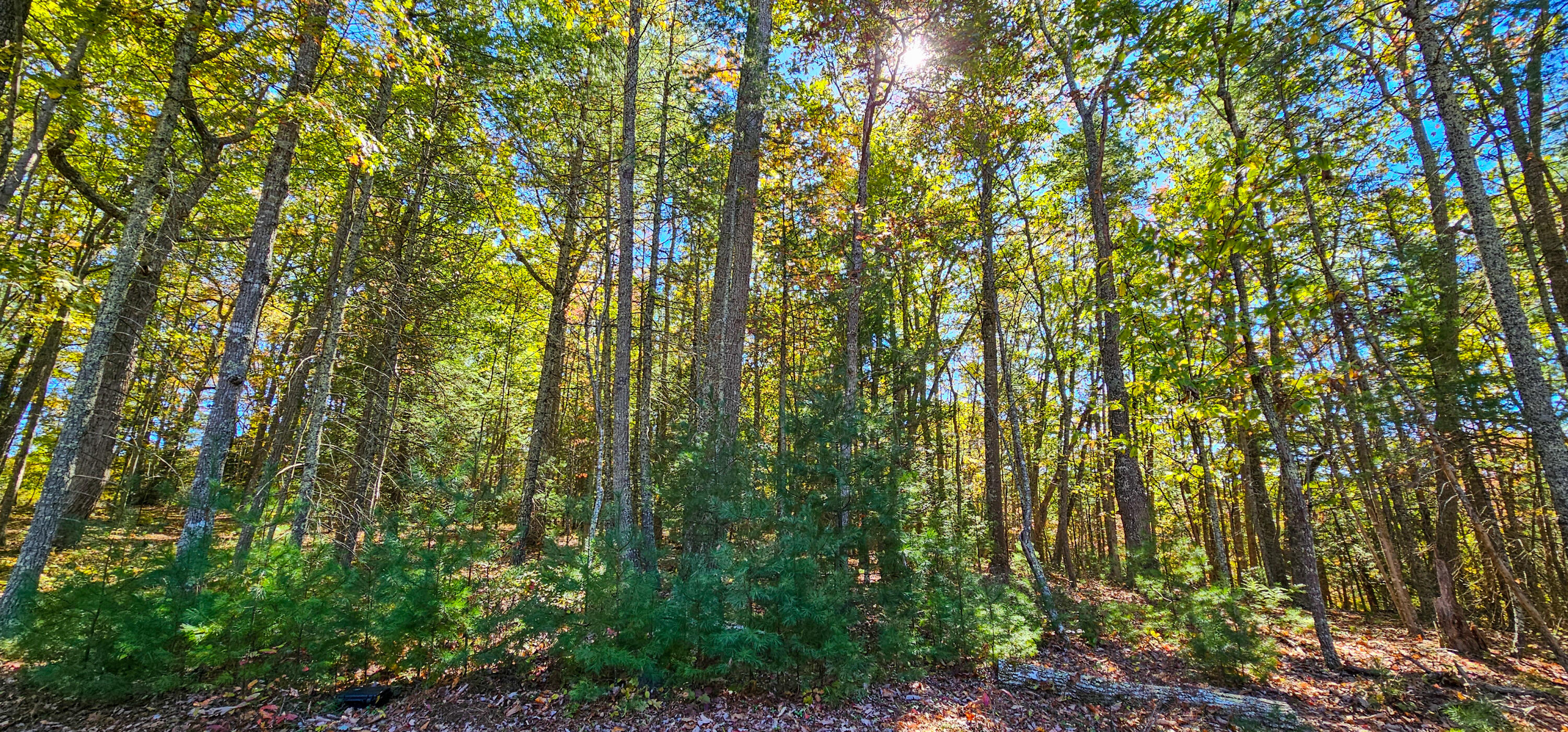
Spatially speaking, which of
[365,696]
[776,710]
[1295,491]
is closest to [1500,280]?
[1295,491]

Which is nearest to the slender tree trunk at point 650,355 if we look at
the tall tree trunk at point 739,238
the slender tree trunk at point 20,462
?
the tall tree trunk at point 739,238

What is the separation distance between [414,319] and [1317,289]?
1355cm

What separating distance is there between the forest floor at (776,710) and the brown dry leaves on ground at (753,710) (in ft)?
0.04

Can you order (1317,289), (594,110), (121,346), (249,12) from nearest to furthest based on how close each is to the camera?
(1317,289) → (249,12) → (121,346) → (594,110)

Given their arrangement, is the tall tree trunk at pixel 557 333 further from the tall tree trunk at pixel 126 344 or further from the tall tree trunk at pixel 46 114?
the tall tree trunk at pixel 46 114

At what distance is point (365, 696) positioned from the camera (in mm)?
4734

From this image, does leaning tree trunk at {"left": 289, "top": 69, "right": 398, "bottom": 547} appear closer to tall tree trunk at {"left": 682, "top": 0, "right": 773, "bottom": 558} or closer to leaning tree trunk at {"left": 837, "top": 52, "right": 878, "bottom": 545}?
tall tree trunk at {"left": 682, "top": 0, "right": 773, "bottom": 558}

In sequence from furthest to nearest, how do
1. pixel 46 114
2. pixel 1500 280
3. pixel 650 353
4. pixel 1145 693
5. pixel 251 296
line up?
pixel 650 353 → pixel 251 296 → pixel 46 114 → pixel 1145 693 → pixel 1500 280

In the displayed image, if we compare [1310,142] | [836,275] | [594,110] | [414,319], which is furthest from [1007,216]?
[414,319]

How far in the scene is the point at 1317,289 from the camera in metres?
5.12

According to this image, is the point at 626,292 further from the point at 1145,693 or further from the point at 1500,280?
the point at 1500,280

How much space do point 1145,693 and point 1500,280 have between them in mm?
5105

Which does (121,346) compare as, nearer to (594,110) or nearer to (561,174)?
(561,174)

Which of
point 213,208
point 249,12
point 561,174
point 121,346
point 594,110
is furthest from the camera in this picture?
point 213,208
